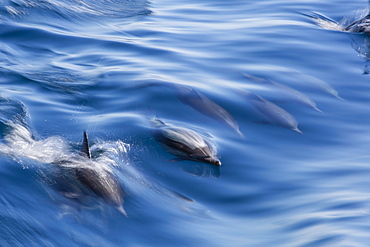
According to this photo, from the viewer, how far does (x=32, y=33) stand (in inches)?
388

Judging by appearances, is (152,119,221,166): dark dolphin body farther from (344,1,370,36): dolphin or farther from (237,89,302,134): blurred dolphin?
(344,1,370,36): dolphin

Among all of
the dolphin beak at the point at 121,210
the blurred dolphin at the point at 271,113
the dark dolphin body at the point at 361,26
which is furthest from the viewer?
the dark dolphin body at the point at 361,26

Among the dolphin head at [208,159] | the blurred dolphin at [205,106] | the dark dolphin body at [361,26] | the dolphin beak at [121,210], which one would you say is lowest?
the dolphin beak at [121,210]

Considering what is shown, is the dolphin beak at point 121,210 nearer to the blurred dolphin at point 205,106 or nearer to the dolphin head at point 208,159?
the dolphin head at point 208,159

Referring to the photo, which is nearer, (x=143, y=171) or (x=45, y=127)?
(x=143, y=171)

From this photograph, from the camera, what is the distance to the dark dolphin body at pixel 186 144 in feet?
18.6

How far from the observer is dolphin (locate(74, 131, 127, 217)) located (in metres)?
4.58

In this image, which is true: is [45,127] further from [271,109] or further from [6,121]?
[271,109]

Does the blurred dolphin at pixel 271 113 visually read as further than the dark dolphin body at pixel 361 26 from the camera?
No

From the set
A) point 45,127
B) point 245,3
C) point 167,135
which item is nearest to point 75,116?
point 45,127

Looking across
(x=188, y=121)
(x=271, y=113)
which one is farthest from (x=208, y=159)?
(x=271, y=113)

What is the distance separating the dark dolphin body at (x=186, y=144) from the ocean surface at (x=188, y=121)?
86 millimetres

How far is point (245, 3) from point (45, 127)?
288 inches

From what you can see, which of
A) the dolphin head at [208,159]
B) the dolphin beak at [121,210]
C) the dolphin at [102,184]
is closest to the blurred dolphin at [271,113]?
the dolphin head at [208,159]
